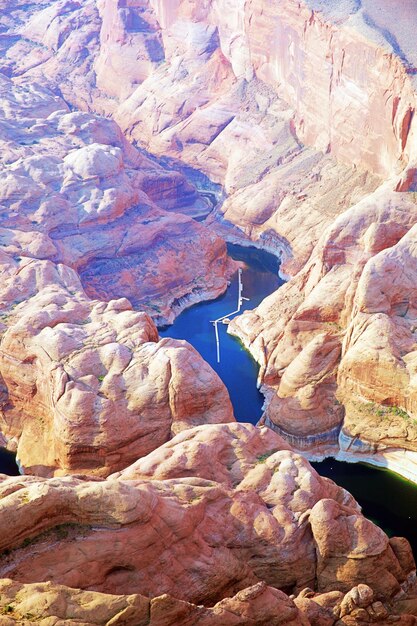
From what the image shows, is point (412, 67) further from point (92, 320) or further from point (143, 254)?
point (92, 320)

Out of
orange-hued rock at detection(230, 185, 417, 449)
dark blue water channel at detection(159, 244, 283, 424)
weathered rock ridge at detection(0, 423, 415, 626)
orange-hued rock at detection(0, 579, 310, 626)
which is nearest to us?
orange-hued rock at detection(0, 579, 310, 626)

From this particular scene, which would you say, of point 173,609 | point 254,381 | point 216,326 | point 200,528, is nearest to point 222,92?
point 216,326

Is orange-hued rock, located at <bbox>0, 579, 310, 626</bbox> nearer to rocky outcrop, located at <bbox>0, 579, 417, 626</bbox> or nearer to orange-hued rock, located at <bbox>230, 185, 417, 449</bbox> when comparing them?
rocky outcrop, located at <bbox>0, 579, 417, 626</bbox>

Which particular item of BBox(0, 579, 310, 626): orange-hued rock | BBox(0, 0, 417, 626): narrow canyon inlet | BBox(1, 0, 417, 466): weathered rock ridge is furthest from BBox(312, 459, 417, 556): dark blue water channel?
BBox(0, 579, 310, 626): orange-hued rock

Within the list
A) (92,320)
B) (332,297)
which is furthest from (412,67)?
(92,320)

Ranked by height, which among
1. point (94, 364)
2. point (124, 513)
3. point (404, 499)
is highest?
point (124, 513)

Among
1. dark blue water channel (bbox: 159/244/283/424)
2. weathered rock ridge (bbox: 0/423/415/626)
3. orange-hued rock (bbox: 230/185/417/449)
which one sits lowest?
dark blue water channel (bbox: 159/244/283/424)

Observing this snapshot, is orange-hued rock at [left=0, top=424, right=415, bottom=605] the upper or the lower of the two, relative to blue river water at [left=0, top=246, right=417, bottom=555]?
upper
